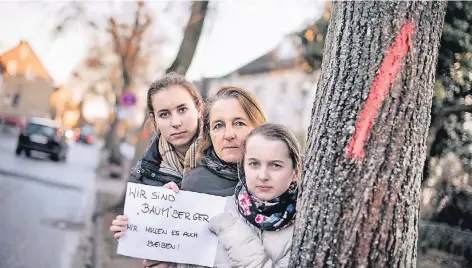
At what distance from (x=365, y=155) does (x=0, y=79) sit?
54.7 m

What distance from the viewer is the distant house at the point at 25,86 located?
211ft

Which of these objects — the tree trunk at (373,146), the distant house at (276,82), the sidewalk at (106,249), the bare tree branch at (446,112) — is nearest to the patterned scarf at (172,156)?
the tree trunk at (373,146)

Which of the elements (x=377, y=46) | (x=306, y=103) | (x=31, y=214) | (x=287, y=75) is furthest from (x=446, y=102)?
(x=287, y=75)

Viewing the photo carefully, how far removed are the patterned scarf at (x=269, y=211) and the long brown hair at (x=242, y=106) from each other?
51cm

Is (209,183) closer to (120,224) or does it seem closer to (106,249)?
(120,224)

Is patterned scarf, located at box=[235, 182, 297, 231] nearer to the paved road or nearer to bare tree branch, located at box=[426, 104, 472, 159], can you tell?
the paved road

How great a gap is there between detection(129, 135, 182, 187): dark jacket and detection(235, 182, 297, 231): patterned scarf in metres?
0.82

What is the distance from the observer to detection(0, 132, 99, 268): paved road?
7520 mm

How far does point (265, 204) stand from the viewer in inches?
94.7

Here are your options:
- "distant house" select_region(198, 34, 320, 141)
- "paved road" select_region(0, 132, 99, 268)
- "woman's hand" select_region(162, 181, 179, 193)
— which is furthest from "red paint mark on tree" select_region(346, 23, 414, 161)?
"distant house" select_region(198, 34, 320, 141)

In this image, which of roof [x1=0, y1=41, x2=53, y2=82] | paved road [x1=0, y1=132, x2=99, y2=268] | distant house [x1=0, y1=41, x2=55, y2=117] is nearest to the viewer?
paved road [x1=0, y1=132, x2=99, y2=268]

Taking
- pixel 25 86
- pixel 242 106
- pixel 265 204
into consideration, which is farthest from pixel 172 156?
pixel 25 86

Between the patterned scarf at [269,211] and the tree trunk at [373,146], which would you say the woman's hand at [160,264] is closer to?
the patterned scarf at [269,211]

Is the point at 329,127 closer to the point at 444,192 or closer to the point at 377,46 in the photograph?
the point at 377,46
